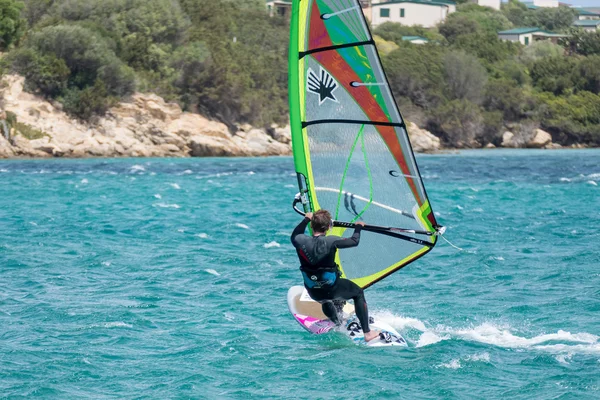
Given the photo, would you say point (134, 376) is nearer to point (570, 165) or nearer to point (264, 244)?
point (264, 244)

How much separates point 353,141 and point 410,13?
88.8 m

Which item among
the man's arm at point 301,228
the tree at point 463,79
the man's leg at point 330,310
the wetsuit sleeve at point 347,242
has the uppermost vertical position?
the man's arm at point 301,228

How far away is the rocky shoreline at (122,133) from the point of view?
1633 inches

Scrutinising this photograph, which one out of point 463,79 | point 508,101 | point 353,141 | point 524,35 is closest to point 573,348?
point 353,141

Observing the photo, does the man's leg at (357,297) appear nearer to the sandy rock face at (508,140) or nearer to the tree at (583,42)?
the sandy rock face at (508,140)

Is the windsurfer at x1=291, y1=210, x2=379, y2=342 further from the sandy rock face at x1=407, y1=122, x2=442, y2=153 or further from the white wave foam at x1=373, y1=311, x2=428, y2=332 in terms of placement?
the sandy rock face at x1=407, y1=122, x2=442, y2=153

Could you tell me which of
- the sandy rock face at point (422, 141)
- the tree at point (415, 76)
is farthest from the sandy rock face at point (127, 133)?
the tree at point (415, 76)

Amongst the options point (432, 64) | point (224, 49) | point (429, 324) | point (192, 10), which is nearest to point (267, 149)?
point (224, 49)

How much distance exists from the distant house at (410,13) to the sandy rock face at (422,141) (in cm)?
4079

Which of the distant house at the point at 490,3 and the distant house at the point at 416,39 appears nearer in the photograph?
the distant house at the point at 416,39

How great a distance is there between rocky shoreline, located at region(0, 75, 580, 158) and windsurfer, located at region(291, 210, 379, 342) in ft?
112

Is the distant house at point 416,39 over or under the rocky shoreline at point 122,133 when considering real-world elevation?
over

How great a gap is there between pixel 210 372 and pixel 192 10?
51.8 m

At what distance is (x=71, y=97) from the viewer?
45375 millimetres
